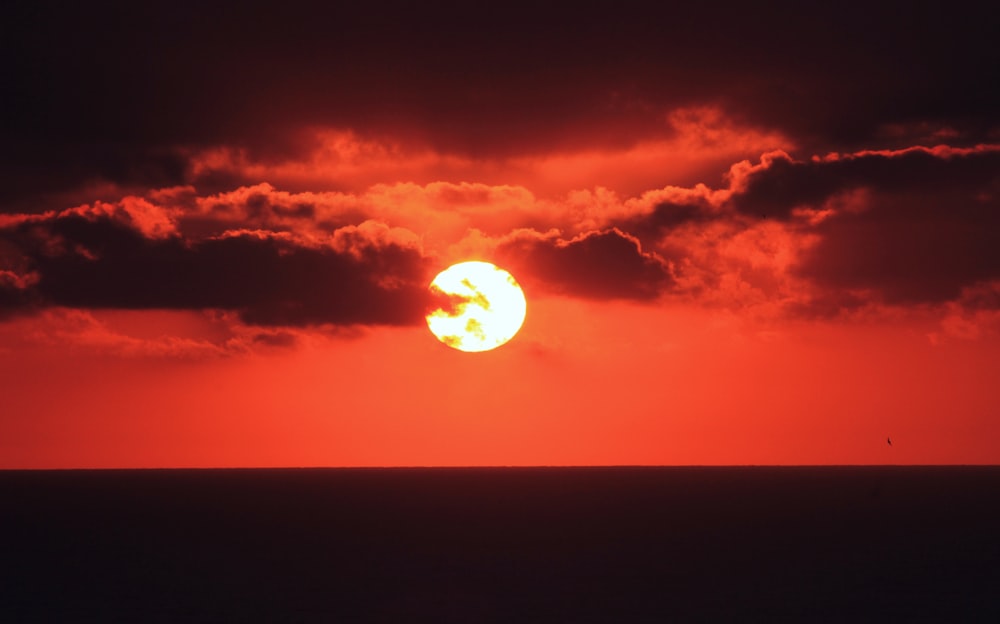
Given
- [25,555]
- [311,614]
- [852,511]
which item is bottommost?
[311,614]

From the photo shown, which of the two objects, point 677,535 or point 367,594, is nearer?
point 367,594

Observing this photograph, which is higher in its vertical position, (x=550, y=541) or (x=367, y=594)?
(x=550, y=541)

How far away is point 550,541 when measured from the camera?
355 ft

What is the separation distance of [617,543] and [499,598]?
35947 mm

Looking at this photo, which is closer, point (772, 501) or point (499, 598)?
point (499, 598)

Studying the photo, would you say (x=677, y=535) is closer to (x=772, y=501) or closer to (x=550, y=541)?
(x=550, y=541)

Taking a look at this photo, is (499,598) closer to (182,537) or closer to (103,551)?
(103,551)

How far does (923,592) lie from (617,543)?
34.8 m

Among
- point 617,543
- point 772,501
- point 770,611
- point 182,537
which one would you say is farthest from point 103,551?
point 772,501

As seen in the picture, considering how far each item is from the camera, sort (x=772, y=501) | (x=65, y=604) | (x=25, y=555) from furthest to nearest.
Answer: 1. (x=772, y=501)
2. (x=25, y=555)
3. (x=65, y=604)

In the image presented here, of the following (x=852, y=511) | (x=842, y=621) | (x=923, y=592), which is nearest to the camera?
(x=842, y=621)

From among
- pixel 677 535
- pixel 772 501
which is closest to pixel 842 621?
pixel 677 535

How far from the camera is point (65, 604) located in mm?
70062

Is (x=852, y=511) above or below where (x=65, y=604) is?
above
